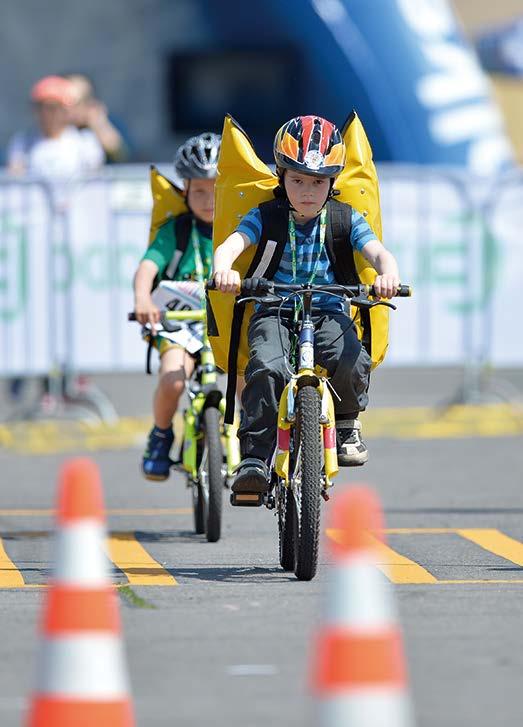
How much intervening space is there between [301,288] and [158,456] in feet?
7.32

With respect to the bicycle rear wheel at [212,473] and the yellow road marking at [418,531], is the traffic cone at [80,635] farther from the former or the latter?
the yellow road marking at [418,531]

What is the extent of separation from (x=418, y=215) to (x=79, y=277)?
2588 mm

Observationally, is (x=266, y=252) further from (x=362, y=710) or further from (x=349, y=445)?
(x=362, y=710)

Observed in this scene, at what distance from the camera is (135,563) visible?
8.41 m

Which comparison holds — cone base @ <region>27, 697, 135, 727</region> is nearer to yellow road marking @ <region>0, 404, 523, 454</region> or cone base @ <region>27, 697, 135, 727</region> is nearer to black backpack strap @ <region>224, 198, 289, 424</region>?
black backpack strap @ <region>224, 198, 289, 424</region>

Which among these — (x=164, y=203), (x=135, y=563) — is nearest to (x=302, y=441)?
(x=135, y=563)

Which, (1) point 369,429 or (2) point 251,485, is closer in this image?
(2) point 251,485

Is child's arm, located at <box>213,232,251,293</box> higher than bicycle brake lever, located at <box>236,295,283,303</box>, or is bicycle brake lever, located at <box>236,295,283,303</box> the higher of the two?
child's arm, located at <box>213,232,251,293</box>

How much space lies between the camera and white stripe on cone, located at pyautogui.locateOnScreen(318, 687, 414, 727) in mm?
4199

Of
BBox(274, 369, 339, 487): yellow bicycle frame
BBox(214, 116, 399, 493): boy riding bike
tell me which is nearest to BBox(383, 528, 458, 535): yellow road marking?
BBox(214, 116, 399, 493): boy riding bike

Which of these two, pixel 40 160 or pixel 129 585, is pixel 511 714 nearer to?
pixel 129 585

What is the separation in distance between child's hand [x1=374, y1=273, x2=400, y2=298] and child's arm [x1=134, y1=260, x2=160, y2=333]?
6.65 feet

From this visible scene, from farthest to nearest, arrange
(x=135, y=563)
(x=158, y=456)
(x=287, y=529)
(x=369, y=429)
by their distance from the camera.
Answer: (x=369, y=429) < (x=158, y=456) < (x=135, y=563) < (x=287, y=529)

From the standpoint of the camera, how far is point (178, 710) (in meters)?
5.29
